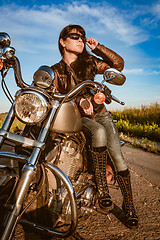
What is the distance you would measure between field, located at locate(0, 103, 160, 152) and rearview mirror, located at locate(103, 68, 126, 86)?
378cm

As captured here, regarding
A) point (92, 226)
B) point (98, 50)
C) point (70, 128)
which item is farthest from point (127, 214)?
point (98, 50)

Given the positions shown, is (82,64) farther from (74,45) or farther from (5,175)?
(5,175)

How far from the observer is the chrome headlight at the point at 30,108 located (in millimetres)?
1169

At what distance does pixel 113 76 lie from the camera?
1.41m

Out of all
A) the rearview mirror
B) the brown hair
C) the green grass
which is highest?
the green grass

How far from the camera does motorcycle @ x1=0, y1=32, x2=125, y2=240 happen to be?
1.15 m

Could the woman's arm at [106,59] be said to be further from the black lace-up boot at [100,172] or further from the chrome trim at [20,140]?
the chrome trim at [20,140]

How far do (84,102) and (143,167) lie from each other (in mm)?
2534

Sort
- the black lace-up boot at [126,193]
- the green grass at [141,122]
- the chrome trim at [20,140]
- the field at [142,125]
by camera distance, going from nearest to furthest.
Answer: the chrome trim at [20,140]
the black lace-up boot at [126,193]
the field at [142,125]
the green grass at [141,122]

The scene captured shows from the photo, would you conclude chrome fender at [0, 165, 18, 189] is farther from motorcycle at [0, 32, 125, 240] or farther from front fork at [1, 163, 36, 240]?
front fork at [1, 163, 36, 240]

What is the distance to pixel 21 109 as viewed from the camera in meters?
1.18

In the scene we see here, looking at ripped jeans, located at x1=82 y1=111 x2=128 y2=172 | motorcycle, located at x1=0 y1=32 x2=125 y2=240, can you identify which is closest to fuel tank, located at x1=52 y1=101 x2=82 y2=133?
motorcycle, located at x1=0 y1=32 x2=125 y2=240

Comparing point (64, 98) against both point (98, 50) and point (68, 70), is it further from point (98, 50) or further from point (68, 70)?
point (98, 50)

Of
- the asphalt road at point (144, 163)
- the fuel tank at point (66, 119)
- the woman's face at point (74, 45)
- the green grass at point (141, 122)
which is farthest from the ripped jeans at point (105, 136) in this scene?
the green grass at point (141, 122)
